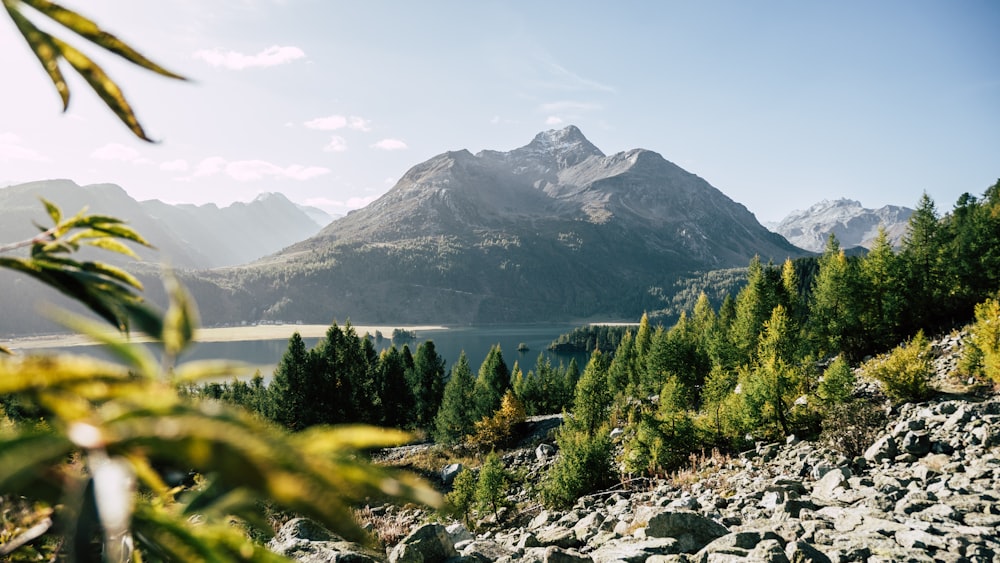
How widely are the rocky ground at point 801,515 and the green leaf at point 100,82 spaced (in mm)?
4134

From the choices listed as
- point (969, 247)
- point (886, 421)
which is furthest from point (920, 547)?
point (969, 247)

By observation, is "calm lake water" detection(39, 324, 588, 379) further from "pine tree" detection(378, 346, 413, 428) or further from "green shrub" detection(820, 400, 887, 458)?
"green shrub" detection(820, 400, 887, 458)

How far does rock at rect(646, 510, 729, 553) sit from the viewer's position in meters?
8.01

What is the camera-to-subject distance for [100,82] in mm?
1207

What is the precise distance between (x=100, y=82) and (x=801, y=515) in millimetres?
10656

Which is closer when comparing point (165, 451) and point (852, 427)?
point (165, 451)

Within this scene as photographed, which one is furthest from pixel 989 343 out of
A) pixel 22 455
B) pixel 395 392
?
pixel 395 392

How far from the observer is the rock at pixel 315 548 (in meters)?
6.53

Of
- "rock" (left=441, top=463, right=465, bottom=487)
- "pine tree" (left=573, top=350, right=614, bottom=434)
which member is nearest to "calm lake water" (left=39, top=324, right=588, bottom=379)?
"pine tree" (left=573, top=350, right=614, bottom=434)

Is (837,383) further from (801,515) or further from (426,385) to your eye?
(426,385)

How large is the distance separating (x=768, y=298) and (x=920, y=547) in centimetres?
2595

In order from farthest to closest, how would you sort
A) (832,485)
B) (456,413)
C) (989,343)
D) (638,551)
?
(456,413)
(989,343)
(832,485)
(638,551)

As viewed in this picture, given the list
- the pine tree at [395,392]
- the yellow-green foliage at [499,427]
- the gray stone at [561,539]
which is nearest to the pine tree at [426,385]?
the pine tree at [395,392]

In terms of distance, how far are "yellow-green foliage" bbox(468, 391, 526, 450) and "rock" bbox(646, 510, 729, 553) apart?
2461cm
